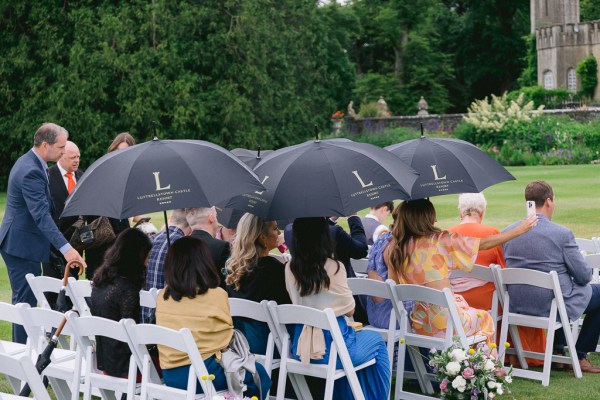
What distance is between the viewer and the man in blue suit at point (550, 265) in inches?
308

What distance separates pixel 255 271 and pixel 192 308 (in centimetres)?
96

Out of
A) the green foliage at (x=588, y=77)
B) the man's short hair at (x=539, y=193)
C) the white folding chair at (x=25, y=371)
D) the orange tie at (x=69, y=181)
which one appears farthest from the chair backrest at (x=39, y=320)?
the green foliage at (x=588, y=77)

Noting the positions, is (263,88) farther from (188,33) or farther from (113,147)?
(113,147)

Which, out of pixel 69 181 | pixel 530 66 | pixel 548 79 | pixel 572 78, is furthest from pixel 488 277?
pixel 530 66

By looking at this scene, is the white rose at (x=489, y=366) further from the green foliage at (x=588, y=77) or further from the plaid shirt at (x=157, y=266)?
the green foliage at (x=588, y=77)

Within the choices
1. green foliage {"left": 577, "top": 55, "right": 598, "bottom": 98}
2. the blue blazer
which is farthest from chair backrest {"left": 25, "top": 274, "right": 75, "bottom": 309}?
green foliage {"left": 577, "top": 55, "right": 598, "bottom": 98}

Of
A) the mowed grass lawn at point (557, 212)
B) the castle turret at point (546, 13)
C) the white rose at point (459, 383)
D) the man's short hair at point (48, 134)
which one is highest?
the castle turret at point (546, 13)

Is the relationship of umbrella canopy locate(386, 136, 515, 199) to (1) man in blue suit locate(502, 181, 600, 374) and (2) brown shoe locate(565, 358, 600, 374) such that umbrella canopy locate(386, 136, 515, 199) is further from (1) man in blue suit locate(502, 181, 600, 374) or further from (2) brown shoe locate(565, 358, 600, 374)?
(2) brown shoe locate(565, 358, 600, 374)

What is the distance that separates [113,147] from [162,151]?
11.0 feet

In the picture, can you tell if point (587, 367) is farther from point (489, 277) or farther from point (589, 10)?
point (589, 10)

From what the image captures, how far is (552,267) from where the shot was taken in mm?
7910

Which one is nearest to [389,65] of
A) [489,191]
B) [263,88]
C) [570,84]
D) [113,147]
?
[570,84]

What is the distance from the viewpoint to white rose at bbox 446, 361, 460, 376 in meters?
6.48

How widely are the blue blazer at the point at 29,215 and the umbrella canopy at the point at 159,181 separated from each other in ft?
7.44
